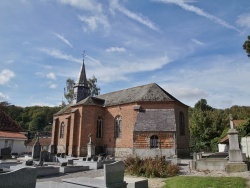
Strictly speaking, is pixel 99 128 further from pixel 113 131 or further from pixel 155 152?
pixel 155 152

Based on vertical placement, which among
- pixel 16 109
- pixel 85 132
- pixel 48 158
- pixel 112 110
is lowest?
pixel 48 158

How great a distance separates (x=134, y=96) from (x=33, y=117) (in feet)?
193

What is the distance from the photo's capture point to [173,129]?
25047 millimetres

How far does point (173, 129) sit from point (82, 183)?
1865 cm

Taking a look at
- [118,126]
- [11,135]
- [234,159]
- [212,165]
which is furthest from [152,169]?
[11,135]

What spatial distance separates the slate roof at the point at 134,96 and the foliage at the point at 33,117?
150 ft

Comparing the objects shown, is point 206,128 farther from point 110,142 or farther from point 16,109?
point 16,109

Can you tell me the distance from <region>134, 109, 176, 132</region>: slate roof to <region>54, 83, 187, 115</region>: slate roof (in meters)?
1.54

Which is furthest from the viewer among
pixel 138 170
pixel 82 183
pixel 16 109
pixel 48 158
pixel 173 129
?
pixel 16 109

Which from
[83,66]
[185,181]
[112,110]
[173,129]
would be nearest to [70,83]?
[83,66]

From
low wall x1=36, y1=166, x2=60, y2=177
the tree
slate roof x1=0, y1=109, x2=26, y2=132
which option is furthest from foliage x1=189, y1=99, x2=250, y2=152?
low wall x1=36, y1=166, x2=60, y2=177

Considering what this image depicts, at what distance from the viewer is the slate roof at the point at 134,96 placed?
1113 inches

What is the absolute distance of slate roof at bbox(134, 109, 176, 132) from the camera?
25672 millimetres

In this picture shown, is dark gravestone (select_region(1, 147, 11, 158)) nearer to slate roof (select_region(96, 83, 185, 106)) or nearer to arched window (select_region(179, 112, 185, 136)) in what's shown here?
slate roof (select_region(96, 83, 185, 106))
